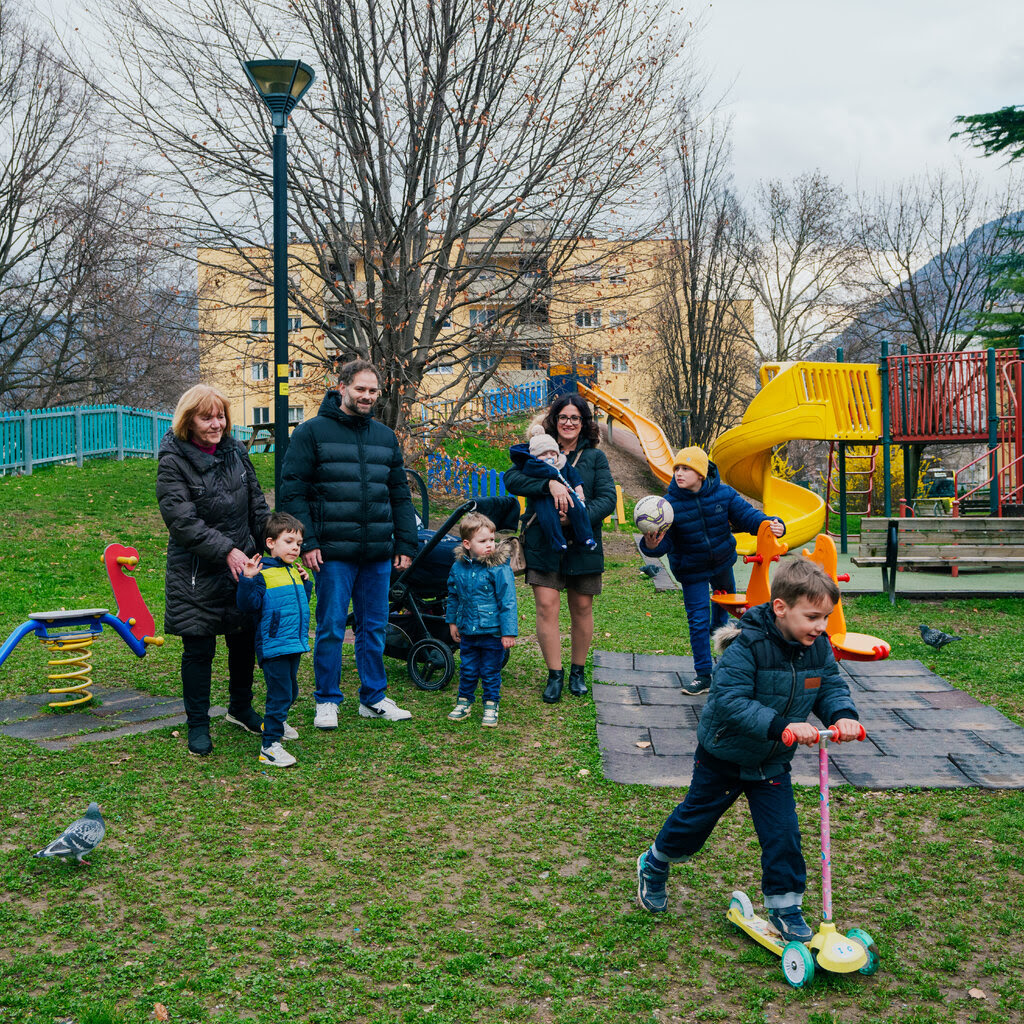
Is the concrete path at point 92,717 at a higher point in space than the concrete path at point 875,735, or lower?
higher

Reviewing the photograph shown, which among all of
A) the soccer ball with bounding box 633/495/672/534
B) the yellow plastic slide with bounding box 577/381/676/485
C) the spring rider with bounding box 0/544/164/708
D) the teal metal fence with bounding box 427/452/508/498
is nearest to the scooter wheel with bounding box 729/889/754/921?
the soccer ball with bounding box 633/495/672/534

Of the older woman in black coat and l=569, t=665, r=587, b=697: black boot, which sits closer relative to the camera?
the older woman in black coat

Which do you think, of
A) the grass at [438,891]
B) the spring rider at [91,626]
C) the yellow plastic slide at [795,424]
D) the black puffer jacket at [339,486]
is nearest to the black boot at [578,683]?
the grass at [438,891]

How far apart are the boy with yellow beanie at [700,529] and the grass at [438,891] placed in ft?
4.12

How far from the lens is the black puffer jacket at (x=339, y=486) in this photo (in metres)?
5.50

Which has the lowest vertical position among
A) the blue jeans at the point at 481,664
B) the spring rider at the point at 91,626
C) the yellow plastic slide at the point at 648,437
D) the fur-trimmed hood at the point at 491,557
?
the blue jeans at the point at 481,664

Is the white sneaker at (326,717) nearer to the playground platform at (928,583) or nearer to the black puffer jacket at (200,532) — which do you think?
the black puffer jacket at (200,532)

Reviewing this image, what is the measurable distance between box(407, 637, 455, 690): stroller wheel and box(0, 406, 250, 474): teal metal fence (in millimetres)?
13118

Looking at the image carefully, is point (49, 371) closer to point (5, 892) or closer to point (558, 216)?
point (558, 216)

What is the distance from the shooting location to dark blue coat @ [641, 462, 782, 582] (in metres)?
6.29

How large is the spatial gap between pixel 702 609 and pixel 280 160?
511 cm

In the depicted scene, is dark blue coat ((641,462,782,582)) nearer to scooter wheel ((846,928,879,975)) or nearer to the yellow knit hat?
the yellow knit hat

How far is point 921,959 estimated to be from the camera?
318 cm

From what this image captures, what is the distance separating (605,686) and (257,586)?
299 cm
